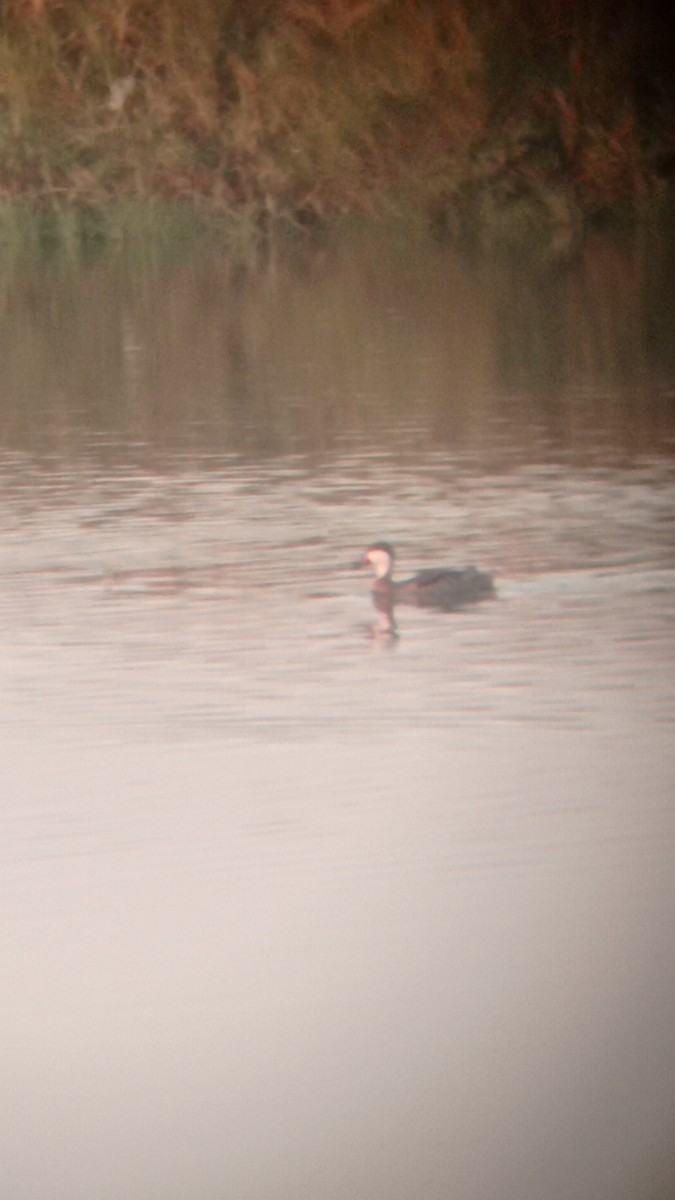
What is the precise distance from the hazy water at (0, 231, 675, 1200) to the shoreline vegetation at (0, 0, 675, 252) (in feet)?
67.7

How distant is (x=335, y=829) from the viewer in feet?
22.8

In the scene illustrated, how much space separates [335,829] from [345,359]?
44.5ft

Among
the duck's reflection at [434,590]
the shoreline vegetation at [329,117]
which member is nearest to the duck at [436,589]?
the duck's reflection at [434,590]

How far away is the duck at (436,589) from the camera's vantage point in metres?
10.0

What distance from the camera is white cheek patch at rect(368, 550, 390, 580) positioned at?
1023cm

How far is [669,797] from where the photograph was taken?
720 cm

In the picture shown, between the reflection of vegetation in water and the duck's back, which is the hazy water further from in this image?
the reflection of vegetation in water

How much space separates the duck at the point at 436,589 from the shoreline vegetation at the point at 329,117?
24.8 m

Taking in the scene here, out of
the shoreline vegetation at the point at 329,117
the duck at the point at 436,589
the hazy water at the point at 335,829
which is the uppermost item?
the shoreline vegetation at the point at 329,117

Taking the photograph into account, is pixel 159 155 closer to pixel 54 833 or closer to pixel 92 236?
pixel 92 236

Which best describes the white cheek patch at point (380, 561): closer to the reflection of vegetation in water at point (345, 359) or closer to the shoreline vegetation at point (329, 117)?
the reflection of vegetation in water at point (345, 359)

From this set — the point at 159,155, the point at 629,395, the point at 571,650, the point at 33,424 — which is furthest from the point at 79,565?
the point at 159,155

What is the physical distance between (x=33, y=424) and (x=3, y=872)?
1032 centimetres

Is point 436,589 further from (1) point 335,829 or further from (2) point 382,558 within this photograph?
(1) point 335,829
